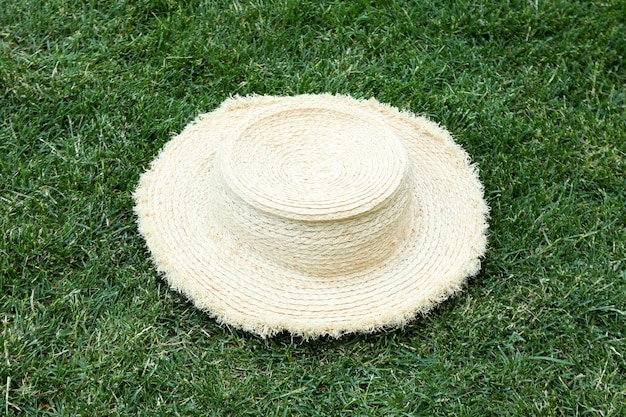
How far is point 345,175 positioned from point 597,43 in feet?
5.35

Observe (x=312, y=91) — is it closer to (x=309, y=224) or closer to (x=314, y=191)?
(x=314, y=191)

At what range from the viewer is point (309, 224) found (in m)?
2.28

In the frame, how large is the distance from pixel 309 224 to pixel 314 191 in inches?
4.9

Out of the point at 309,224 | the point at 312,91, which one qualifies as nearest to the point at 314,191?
the point at 309,224

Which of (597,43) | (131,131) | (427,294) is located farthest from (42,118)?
(597,43)

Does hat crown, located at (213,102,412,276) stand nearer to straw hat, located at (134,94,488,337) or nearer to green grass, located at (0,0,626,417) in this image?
straw hat, located at (134,94,488,337)

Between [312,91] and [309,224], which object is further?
[312,91]

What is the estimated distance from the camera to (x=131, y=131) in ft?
9.55

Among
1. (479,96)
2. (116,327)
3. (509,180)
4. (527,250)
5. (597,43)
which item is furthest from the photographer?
(597,43)

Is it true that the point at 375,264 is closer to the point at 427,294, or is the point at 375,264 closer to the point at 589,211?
the point at 427,294

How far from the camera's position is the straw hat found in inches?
90.4

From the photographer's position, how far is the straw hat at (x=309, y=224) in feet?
7.54

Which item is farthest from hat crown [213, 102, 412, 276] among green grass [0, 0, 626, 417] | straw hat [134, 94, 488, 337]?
green grass [0, 0, 626, 417]

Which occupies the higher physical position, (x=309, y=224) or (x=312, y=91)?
(x=309, y=224)
